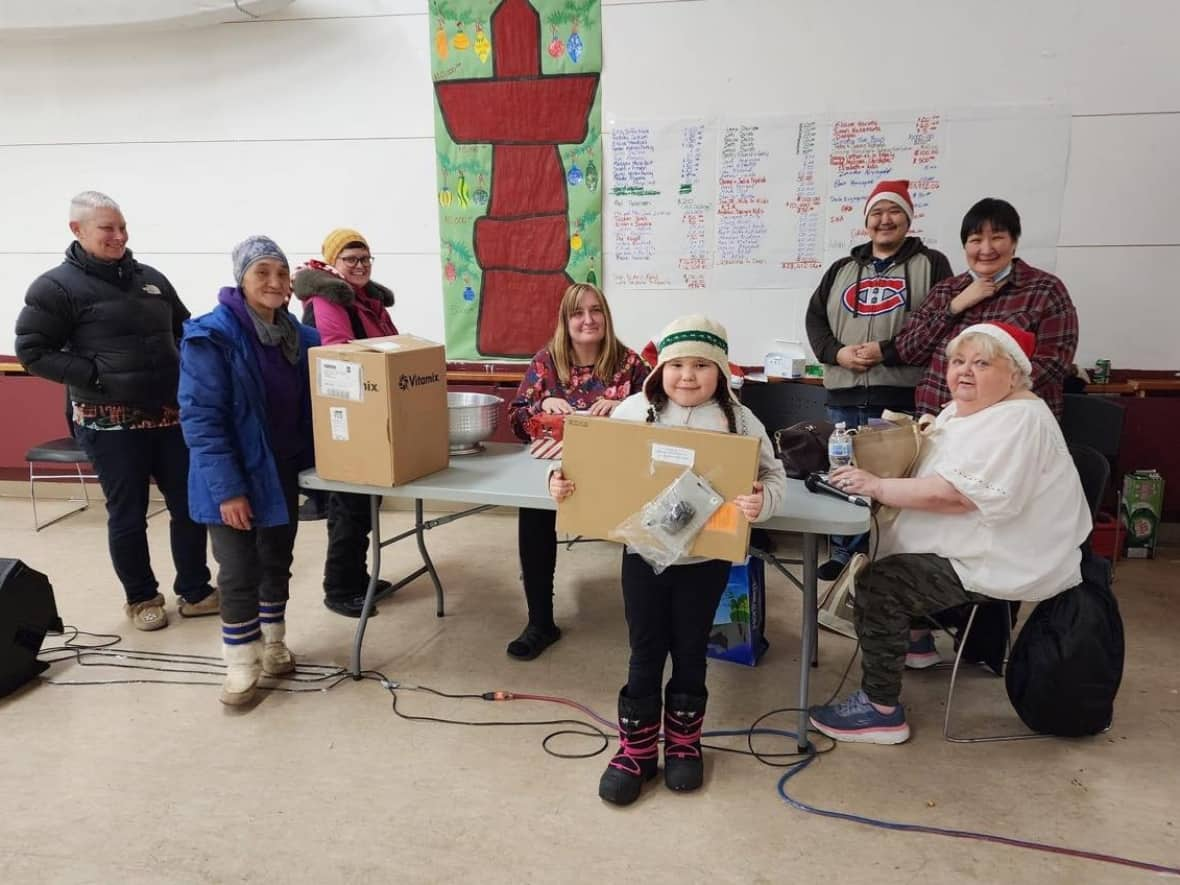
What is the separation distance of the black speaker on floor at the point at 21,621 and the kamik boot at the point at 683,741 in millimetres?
2094

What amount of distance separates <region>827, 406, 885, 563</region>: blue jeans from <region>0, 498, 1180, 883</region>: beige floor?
0.59 meters

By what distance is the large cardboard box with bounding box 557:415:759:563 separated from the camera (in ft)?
5.45

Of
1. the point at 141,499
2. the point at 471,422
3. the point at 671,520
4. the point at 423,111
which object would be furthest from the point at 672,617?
the point at 423,111

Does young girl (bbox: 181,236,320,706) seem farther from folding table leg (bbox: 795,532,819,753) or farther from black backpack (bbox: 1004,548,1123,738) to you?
black backpack (bbox: 1004,548,1123,738)

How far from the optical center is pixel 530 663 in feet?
8.63

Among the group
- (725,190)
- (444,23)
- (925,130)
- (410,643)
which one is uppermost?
(444,23)

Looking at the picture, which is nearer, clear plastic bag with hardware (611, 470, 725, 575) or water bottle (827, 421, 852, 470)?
clear plastic bag with hardware (611, 470, 725, 575)

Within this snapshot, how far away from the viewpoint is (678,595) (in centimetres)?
185

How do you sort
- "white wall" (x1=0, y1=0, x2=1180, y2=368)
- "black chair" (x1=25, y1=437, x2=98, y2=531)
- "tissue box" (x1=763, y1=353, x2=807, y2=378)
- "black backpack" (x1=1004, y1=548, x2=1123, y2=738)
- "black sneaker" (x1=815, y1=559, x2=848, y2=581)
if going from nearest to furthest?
"black backpack" (x1=1004, y1=548, x2=1123, y2=738), "black sneaker" (x1=815, y1=559, x2=848, y2=581), "white wall" (x1=0, y1=0, x2=1180, y2=368), "black chair" (x1=25, y1=437, x2=98, y2=531), "tissue box" (x1=763, y1=353, x2=807, y2=378)

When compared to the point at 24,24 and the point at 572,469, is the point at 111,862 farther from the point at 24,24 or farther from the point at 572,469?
the point at 24,24

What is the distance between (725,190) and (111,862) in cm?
358

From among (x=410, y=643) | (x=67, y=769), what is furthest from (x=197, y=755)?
(x=410, y=643)

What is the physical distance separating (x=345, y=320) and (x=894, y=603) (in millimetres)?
2080

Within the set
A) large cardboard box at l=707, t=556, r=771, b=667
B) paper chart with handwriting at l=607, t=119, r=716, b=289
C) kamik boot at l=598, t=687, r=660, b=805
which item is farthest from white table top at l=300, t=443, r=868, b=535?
paper chart with handwriting at l=607, t=119, r=716, b=289
